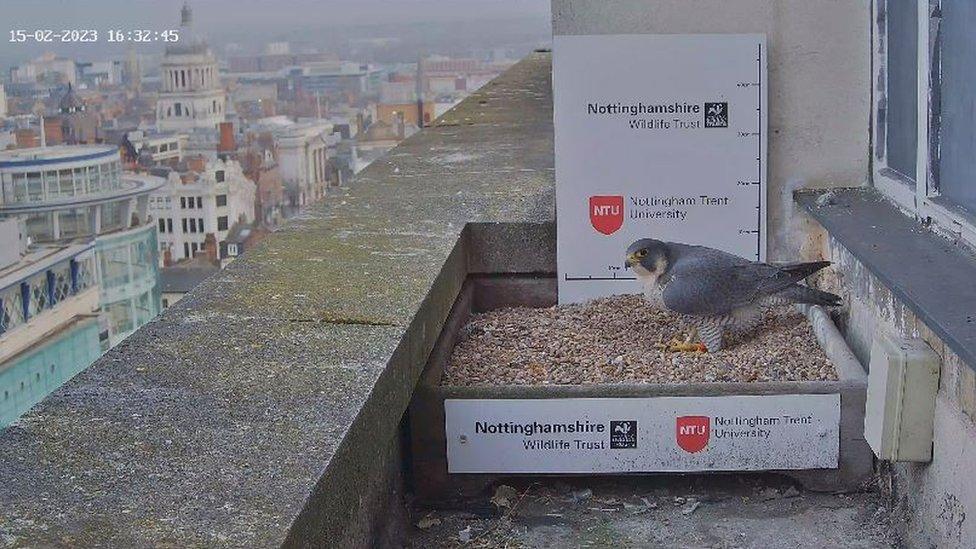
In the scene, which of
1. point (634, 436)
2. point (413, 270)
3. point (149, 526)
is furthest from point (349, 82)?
point (149, 526)

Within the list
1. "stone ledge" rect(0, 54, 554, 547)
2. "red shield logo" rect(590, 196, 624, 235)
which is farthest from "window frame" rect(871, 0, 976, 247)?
"stone ledge" rect(0, 54, 554, 547)

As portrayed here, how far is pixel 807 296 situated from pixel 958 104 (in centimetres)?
70

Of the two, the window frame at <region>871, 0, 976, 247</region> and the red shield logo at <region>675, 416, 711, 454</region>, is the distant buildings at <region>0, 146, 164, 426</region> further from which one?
the window frame at <region>871, 0, 976, 247</region>

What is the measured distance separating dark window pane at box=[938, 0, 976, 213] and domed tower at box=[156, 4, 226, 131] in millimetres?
3403

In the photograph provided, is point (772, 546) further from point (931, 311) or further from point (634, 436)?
point (931, 311)

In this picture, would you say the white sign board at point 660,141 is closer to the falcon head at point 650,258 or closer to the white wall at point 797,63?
the white wall at point 797,63

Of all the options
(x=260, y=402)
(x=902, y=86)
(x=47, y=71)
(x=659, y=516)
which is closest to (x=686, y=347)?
(x=659, y=516)

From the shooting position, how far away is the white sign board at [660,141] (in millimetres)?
3436

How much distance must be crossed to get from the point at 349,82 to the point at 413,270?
12.7 feet

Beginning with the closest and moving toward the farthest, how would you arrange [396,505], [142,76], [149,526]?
[149,526] < [396,505] < [142,76]

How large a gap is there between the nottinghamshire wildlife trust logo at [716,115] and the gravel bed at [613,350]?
0.53 m

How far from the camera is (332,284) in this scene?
2.87 m

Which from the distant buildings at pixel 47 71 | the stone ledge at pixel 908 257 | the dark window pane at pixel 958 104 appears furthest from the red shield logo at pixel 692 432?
the distant buildings at pixel 47 71

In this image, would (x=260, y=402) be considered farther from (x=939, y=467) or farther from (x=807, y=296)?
(x=807, y=296)
